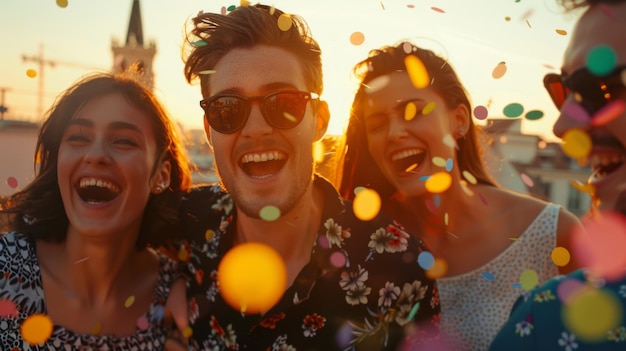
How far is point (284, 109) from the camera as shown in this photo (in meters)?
2.51

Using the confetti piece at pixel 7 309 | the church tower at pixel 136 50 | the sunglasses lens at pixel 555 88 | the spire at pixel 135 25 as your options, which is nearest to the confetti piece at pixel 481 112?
the sunglasses lens at pixel 555 88

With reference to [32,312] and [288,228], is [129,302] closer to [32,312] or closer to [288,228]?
[32,312]

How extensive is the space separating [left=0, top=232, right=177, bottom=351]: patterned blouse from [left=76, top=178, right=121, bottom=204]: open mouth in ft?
1.38

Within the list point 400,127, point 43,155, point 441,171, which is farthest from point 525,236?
A: point 43,155

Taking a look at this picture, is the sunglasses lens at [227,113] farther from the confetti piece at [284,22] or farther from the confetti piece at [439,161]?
the confetti piece at [439,161]

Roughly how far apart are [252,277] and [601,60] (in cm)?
169

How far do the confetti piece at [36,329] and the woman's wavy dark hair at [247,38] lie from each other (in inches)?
53.3

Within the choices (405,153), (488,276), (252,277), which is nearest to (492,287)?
(488,276)

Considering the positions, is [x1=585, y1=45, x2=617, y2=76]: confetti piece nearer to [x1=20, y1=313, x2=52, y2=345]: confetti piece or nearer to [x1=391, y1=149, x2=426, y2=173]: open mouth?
[x1=391, y1=149, x2=426, y2=173]: open mouth

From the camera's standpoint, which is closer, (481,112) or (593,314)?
(593,314)

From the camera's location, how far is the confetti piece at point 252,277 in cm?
256

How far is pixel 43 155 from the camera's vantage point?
10.5 ft

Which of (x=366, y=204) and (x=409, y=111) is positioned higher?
(x=409, y=111)

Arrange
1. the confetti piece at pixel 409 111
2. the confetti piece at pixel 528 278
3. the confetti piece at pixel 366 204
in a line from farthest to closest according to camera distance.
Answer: the confetti piece at pixel 409 111
the confetti piece at pixel 528 278
the confetti piece at pixel 366 204
